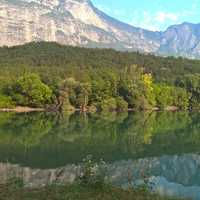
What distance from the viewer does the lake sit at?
91.5ft

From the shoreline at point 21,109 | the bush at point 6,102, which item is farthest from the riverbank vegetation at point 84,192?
the bush at point 6,102

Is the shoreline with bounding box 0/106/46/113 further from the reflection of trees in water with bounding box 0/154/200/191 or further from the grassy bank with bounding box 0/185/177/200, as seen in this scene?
the grassy bank with bounding box 0/185/177/200

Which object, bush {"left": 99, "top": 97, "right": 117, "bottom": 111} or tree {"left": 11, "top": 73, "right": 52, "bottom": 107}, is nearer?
tree {"left": 11, "top": 73, "right": 52, "bottom": 107}

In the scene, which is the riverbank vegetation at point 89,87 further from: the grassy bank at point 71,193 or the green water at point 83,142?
the grassy bank at point 71,193

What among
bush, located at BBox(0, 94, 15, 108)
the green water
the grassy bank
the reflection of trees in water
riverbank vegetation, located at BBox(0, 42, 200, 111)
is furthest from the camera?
riverbank vegetation, located at BBox(0, 42, 200, 111)

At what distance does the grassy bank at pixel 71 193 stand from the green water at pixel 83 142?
16079 millimetres

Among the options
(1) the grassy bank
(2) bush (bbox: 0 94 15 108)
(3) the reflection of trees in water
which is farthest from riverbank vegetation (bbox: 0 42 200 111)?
(1) the grassy bank

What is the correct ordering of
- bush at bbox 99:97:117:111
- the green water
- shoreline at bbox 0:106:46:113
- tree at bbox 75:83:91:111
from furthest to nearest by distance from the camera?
bush at bbox 99:97:117:111, tree at bbox 75:83:91:111, shoreline at bbox 0:106:46:113, the green water

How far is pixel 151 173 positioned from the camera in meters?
30.4

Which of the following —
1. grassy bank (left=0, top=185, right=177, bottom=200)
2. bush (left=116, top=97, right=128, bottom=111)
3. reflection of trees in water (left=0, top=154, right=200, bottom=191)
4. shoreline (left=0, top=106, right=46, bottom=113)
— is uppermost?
grassy bank (left=0, top=185, right=177, bottom=200)

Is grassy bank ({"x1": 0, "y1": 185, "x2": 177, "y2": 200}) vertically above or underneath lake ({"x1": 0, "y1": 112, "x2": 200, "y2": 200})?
above

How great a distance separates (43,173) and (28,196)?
1437 cm

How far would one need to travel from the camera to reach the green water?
37.1m

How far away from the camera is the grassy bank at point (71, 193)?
14727mm
